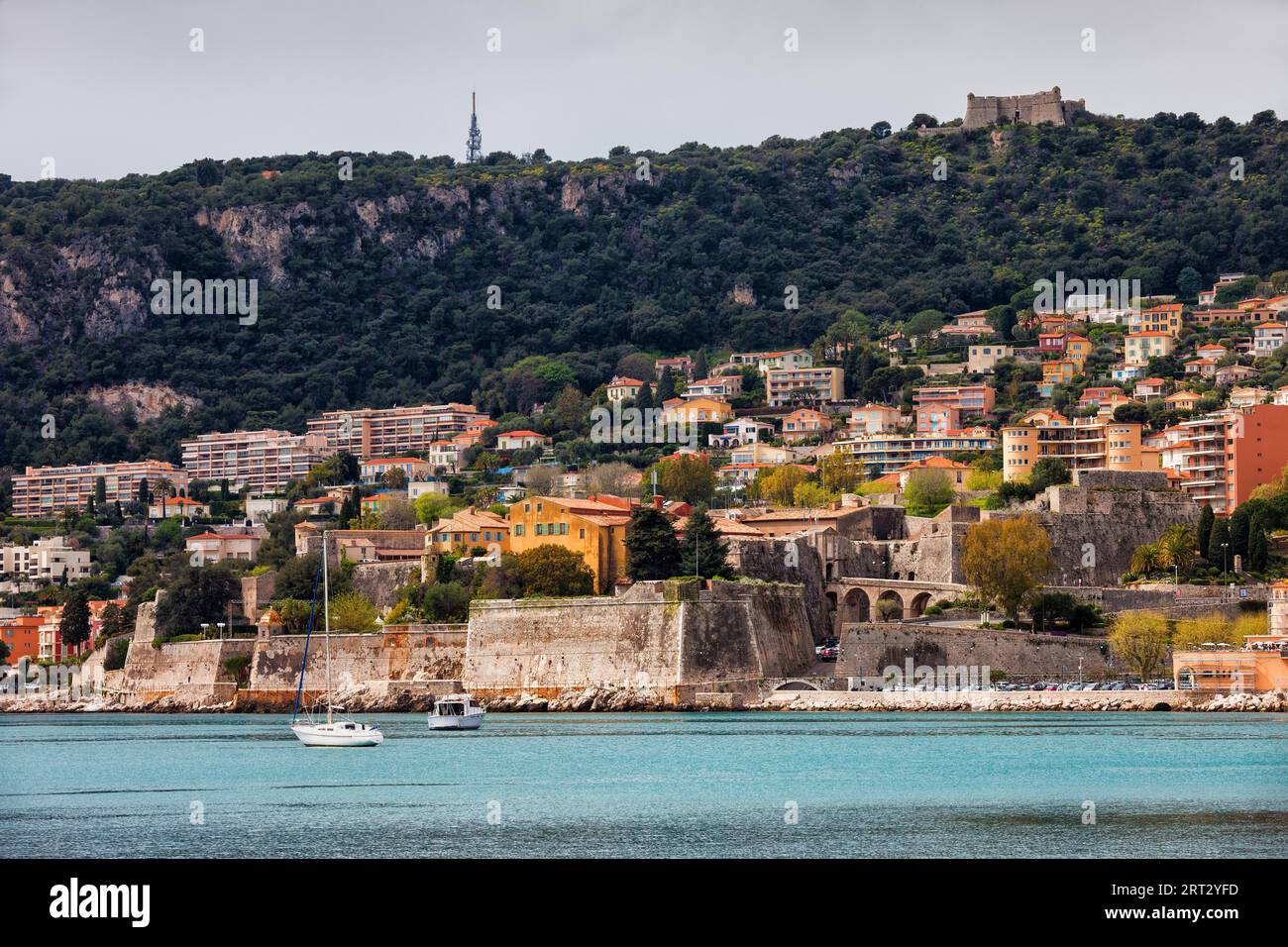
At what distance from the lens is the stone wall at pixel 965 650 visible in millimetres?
44344

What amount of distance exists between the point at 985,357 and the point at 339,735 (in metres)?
55.8

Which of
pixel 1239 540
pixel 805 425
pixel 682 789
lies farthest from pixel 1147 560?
pixel 805 425

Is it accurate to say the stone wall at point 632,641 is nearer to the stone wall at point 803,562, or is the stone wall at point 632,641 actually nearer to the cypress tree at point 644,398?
the stone wall at point 803,562

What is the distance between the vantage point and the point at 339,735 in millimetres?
35750

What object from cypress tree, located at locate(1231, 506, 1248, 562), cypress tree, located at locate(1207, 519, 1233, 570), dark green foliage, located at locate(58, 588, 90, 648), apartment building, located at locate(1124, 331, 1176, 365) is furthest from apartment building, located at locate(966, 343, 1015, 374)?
dark green foliage, located at locate(58, 588, 90, 648)

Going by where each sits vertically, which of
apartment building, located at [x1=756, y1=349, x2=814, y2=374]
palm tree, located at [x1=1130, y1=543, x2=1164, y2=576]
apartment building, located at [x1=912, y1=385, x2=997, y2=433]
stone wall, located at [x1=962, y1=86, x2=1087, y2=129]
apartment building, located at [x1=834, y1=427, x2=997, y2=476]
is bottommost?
palm tree, located at [x1=1130, y1=543, x2=1164, y2=576]

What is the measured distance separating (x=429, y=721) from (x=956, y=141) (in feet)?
290

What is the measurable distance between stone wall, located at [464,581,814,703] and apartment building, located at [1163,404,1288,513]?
18052 mm

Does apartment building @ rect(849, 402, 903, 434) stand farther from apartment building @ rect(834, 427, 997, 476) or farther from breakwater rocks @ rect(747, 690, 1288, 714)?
breakwater rocks @ rect(747, 690, 1288, 714)

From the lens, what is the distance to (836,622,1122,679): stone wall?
4434 cm

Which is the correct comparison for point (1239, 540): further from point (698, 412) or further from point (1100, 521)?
point (698, 412)
